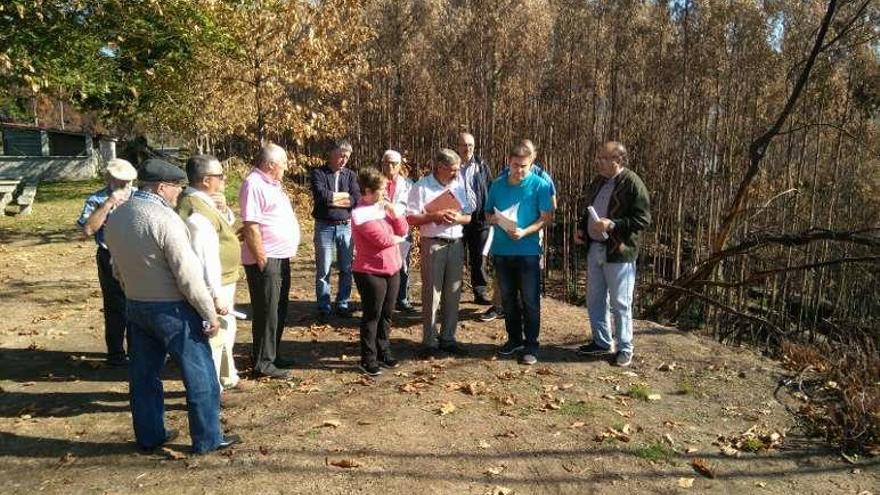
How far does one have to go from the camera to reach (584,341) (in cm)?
620

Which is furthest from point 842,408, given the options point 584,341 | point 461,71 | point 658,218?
point 461,71

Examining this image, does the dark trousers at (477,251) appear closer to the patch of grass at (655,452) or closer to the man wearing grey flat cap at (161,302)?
the patch of grass at (655,452)

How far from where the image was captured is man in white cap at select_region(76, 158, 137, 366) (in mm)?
4805

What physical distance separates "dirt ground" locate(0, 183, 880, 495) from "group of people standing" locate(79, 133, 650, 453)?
0.77 ft

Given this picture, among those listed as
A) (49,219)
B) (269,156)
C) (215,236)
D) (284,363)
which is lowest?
(284,363)

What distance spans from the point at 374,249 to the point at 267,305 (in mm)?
927

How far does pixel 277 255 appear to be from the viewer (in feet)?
15.6

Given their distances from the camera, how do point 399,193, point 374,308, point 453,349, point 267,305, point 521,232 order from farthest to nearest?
point 399,193 < point 453,349 < point 521,232 < point 374,308 < point 267,305

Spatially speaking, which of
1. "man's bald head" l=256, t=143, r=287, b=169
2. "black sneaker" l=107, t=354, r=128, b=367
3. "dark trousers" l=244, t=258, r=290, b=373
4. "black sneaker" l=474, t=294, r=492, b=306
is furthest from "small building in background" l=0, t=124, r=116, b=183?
"man's bald head" l=256, t=143, r=287, b=169

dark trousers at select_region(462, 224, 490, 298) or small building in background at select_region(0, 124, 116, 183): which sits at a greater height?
small building in background at select_region(0, 124, 116, 183)

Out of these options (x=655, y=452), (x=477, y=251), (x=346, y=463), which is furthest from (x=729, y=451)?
(x=477, y=251)

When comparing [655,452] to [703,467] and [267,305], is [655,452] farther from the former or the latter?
[267,305]

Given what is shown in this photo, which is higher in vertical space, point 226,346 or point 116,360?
point 226,346

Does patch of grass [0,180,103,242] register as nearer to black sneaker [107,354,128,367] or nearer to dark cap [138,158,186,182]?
black sneaker [107,354,128,367]
